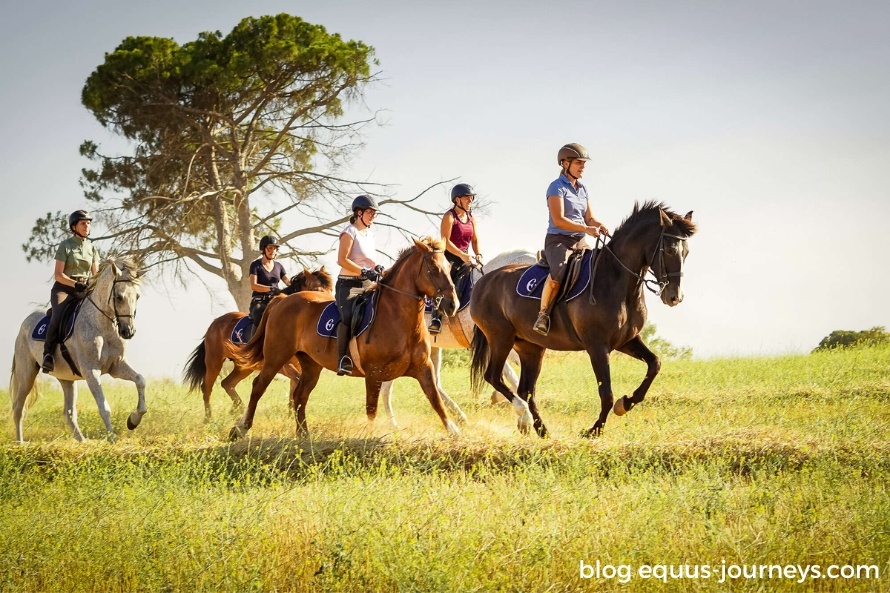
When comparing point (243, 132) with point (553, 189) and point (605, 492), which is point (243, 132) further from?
point (605, 492)

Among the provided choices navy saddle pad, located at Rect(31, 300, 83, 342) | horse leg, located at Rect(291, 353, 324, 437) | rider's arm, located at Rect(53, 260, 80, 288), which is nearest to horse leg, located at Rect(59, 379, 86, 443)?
navy saddle pad, located at Rect(31, 300, 83, 342)

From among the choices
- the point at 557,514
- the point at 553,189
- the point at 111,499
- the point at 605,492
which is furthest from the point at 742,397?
the point at 111,499

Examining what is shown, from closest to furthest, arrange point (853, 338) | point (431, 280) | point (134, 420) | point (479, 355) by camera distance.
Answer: point (431, 280) → point (134, 420) → point (479, 355) → point (853, 338)

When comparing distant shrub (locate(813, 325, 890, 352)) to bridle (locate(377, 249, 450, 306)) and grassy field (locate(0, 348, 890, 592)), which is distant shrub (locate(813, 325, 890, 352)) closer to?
grassy field (locate(0, 348, 890, 592))

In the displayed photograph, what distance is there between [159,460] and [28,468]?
4.89 feet

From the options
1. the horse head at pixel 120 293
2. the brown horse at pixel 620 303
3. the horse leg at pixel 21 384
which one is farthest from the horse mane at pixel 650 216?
the horse leg at pixel 21 384

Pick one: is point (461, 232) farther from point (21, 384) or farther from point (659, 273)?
point (21, 384)

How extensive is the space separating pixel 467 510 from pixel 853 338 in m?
19.3

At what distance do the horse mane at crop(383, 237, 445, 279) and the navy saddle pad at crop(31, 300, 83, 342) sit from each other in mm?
4783

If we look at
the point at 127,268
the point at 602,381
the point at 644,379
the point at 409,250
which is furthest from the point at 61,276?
the point at 644,379

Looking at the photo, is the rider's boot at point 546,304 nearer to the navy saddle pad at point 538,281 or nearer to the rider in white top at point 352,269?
the navy saddle pad at point 538,281

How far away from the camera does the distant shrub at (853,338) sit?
21.5 meters

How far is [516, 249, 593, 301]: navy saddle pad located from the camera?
388 inches

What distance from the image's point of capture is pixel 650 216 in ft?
31.5
